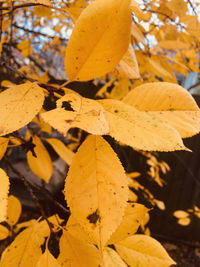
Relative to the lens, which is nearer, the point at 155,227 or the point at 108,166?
the point at 108,166

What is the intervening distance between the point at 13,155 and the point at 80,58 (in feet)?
12.5

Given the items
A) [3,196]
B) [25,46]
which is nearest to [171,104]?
[3,196]

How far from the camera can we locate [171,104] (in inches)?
12.2

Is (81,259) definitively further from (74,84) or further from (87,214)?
(74,84)

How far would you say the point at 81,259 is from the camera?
15.0 inches

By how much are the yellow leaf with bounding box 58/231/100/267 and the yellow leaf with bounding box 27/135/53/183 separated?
0.86ft

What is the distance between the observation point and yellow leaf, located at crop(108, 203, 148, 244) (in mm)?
434

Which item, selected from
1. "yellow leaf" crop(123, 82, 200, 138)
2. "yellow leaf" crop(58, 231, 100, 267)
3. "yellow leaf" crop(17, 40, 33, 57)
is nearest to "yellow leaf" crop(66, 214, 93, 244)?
"yellow leaf" crop(58, 231, 100, 267)

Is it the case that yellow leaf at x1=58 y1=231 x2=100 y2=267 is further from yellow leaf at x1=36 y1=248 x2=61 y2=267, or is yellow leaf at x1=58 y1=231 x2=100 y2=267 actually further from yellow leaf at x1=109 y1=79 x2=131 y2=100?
yellow leaf at x1=109 y1=79 x2=131 y2=100

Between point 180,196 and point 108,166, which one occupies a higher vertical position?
point 108,166

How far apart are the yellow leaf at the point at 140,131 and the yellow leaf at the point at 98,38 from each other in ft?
0.20

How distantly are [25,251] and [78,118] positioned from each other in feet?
1.20

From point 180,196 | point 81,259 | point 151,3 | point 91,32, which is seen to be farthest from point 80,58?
point 180,196

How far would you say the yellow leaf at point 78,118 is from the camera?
203 millimetres
